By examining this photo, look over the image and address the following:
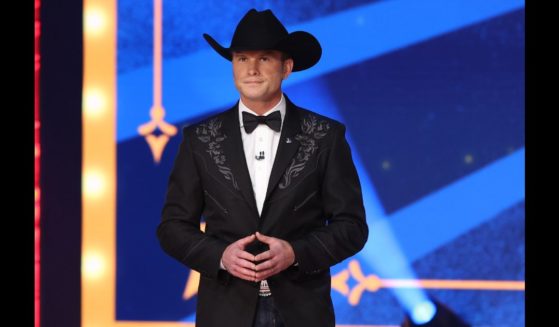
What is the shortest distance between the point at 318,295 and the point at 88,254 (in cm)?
204

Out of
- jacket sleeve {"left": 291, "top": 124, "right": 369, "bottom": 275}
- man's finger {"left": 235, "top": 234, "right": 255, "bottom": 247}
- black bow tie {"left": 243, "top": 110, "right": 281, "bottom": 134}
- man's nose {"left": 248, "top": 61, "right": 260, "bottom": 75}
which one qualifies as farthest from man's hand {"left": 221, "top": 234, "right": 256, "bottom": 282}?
man's nose {"left": 248, "top": 61, "right": 260, "bottom": 75}

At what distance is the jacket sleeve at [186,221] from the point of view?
8.06 ft

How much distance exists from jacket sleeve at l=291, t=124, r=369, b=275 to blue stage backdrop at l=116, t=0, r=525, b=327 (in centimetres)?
153

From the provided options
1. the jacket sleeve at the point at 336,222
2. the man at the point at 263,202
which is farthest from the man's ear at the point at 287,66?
the jacket sleeve at the point at 336,222

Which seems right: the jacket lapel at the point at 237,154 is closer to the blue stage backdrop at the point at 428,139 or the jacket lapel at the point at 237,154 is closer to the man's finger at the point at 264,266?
the man's finger at the point at 264,266

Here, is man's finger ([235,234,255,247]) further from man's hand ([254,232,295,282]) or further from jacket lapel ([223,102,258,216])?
jacket lapel ([223,102,258,216])

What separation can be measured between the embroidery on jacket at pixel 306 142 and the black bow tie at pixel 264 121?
7cm

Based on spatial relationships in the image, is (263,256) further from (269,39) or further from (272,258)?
(269,39)

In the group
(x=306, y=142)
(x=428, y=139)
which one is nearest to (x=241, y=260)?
(x=306, y=142)

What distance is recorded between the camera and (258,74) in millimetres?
2596

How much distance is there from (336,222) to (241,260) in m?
0.33
